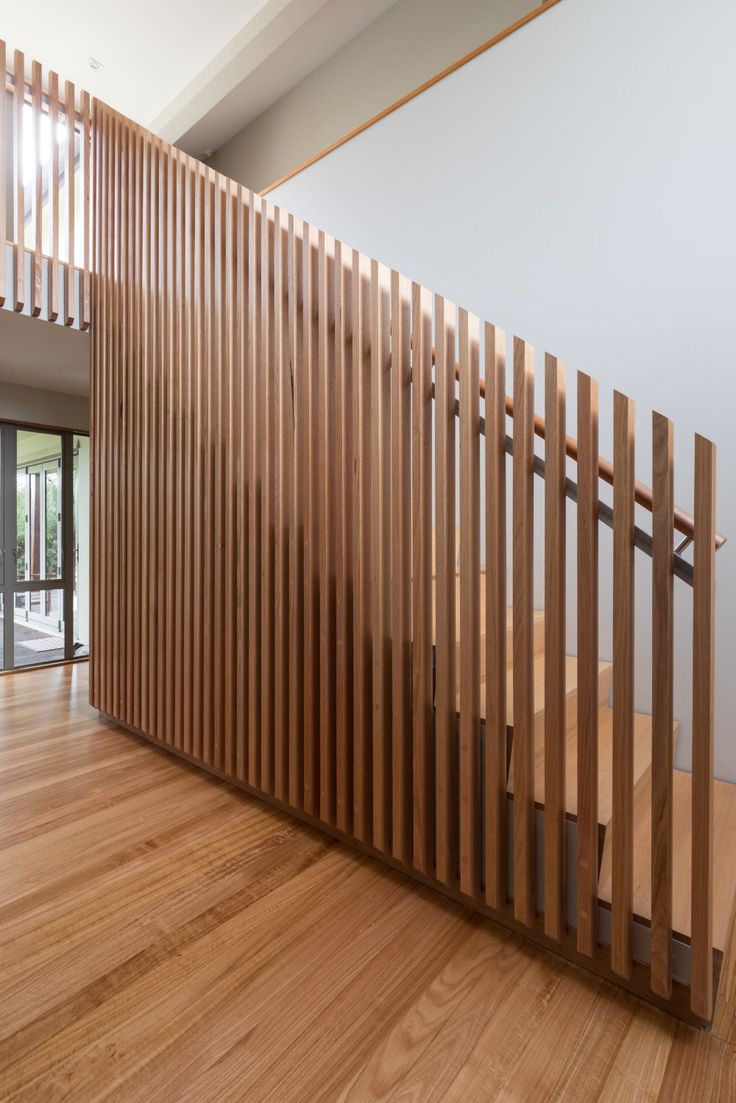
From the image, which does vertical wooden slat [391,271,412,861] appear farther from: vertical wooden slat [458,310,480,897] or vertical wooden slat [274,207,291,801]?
vertical wooden slat [274,207,291,801]

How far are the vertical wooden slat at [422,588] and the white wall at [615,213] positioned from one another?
0.95 metres

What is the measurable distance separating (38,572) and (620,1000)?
5.26m

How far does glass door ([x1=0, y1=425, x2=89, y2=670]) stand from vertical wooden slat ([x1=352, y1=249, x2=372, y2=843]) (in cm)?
410

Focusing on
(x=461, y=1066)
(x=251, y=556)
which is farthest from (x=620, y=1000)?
(x=251, y=556)

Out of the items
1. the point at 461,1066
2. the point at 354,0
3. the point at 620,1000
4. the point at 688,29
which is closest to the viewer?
the point at 461,1066

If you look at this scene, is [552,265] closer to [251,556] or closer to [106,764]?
[251,556]

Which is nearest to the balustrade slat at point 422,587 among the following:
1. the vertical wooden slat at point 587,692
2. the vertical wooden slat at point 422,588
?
the vertical wooden slat at point 422,588

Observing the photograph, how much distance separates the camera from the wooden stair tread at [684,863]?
137 cm

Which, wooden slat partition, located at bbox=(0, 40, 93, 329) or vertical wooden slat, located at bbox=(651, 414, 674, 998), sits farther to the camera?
wooden slat partition, located at bbox=(0, 40, 93, 329)

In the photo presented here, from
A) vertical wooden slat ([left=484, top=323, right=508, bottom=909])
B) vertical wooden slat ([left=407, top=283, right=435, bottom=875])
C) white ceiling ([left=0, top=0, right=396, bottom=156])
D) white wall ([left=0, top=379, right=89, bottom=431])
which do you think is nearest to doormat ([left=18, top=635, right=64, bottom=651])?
white wall ([left=0, top=379, right=89, bottom=431])

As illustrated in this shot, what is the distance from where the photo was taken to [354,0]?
10.9ft

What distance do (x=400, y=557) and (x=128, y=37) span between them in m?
4.51

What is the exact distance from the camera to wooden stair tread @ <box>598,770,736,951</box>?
137cm

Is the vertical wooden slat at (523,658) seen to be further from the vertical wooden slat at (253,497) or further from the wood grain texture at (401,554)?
the vertical wooden slat at (253,497)
